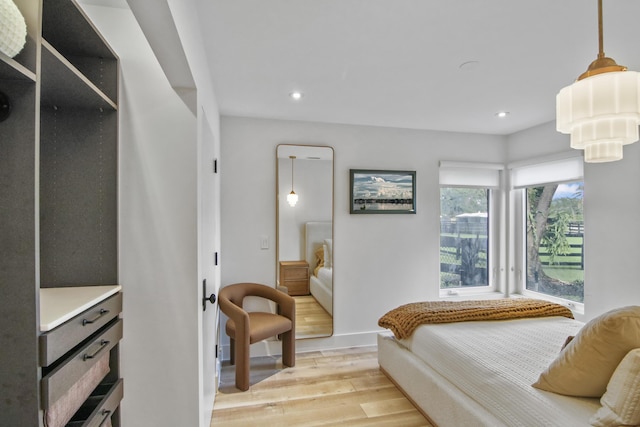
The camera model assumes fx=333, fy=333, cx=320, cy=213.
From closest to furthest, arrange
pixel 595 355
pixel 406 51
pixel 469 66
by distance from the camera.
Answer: pixel 595 355 → pixel 406 51 → pixel 469 66

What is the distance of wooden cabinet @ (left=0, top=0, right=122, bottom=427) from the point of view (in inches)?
33.6

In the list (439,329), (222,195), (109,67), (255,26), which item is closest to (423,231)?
(439,329)

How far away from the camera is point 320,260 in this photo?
11.5 ft

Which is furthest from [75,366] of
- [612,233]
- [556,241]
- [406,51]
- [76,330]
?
[556,241]

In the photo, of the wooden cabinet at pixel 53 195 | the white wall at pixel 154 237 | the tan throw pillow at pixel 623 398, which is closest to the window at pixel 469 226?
the tan throw pillow at pixel 623 398

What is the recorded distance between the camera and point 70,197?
1.40 m

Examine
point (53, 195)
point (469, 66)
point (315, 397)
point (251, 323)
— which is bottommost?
point (315, 397)

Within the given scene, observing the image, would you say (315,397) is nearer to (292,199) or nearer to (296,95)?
(292,199)

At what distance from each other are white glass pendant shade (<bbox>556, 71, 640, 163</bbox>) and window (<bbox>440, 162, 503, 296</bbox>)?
2663 millimetres

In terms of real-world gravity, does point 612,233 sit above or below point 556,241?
above

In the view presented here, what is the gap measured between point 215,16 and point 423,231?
3039 millimetres

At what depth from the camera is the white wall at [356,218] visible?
337 cm

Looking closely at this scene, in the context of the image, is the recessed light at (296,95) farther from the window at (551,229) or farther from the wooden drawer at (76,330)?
the window at (551,229)

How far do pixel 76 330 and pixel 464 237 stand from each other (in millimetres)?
4014
